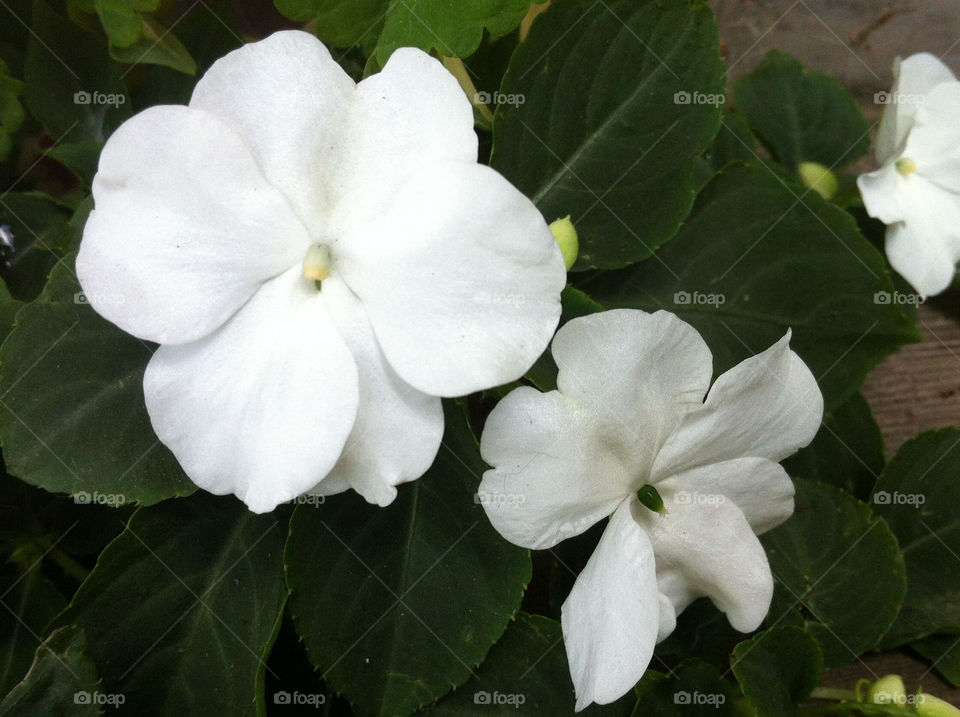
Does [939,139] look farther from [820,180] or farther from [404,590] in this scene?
[404,590]

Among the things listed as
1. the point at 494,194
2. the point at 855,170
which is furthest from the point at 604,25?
the point at 855,170

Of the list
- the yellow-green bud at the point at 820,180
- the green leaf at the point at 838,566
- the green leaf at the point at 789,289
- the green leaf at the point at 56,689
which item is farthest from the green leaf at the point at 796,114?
the green leaf at the point at 56,689

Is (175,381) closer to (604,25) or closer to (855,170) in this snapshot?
(604,25)

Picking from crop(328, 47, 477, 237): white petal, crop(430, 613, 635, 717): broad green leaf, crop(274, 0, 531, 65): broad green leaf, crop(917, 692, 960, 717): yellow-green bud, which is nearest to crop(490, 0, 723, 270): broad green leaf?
crop(274, 0, 531, 65): broad green leaf

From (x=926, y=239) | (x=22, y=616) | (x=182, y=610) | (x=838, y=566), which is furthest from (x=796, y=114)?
(x=22, y=616)

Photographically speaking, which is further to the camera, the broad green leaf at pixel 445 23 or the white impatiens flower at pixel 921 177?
the white impatiens flower at pixel 921 177

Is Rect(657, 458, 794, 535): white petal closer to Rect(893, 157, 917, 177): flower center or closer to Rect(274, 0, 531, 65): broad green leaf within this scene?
Rect(274, 0, 531, 65): broad green leaf

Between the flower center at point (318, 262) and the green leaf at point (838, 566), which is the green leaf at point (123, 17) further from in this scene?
the green leaf at point (838, 566)
